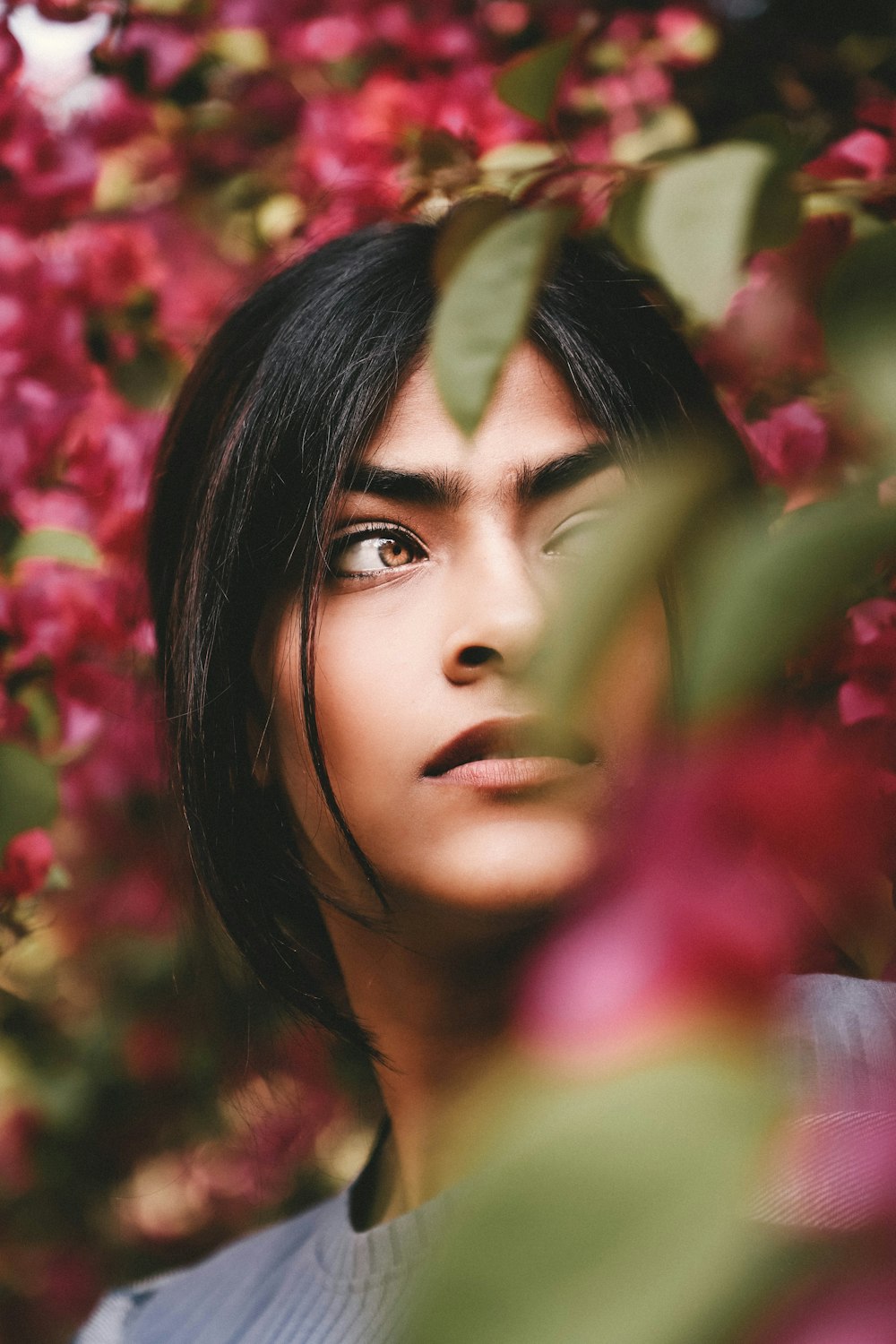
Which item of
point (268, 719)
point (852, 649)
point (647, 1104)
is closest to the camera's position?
point (647, 1104)

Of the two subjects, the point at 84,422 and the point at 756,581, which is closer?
the point at 756,581

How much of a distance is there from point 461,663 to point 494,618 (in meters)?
0.04

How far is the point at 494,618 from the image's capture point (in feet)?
2.15

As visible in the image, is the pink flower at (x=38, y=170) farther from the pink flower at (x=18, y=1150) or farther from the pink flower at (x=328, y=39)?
the pink flower at (x=18, y=1150)

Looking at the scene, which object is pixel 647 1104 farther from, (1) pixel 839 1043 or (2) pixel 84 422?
(2) pixel 84 422

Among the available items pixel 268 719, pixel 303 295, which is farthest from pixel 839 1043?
pixel 303 295

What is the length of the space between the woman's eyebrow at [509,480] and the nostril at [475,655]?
0.12 m

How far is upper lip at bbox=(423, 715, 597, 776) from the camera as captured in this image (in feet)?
2.22

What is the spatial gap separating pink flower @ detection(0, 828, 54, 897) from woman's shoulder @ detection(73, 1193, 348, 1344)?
0.42 meters

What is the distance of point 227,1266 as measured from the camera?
116cm

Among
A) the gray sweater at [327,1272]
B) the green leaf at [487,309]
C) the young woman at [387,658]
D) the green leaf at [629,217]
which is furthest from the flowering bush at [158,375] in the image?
the green leaf at [487,309]

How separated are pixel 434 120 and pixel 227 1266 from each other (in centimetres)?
123

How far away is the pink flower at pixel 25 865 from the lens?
3.38ft

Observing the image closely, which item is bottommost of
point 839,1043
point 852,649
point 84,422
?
point 839,1043
